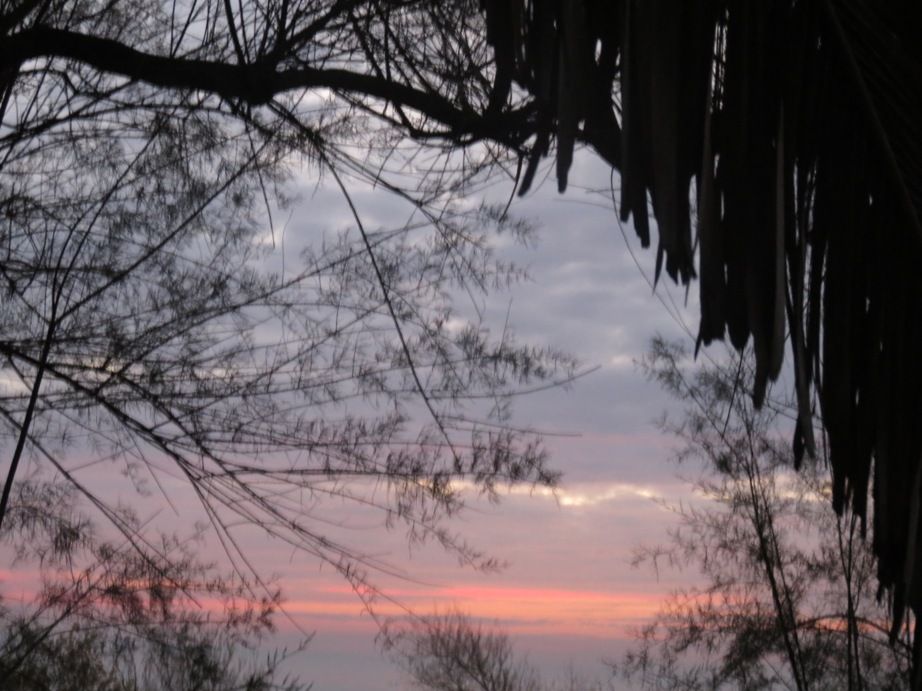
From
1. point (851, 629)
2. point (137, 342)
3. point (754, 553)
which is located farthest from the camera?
point (754, 553)

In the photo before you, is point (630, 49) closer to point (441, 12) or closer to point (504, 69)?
point (504, 69)

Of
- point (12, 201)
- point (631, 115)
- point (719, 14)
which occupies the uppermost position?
point (12, 201)

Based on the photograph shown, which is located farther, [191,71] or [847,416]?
[191,71]

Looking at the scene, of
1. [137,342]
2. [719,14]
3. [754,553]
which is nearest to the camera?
[719,14]

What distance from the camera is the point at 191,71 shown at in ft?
8.35

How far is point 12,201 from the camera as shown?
2834 millimetres

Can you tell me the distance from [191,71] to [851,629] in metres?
2.15

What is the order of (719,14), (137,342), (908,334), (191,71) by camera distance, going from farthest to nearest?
(137,342) → (191,71) → (719,14) → (908,334)

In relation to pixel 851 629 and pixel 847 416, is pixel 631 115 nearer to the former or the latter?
pixel 847 416

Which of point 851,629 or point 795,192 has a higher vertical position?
point 795,192

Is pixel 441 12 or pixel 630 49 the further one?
pixel 441 12

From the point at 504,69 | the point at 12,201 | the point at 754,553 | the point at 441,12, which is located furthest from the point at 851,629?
the point at 12,201

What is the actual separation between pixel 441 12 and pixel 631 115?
164 centimetres

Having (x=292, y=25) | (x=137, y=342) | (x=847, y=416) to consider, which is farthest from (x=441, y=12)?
(x=847, y=416)
